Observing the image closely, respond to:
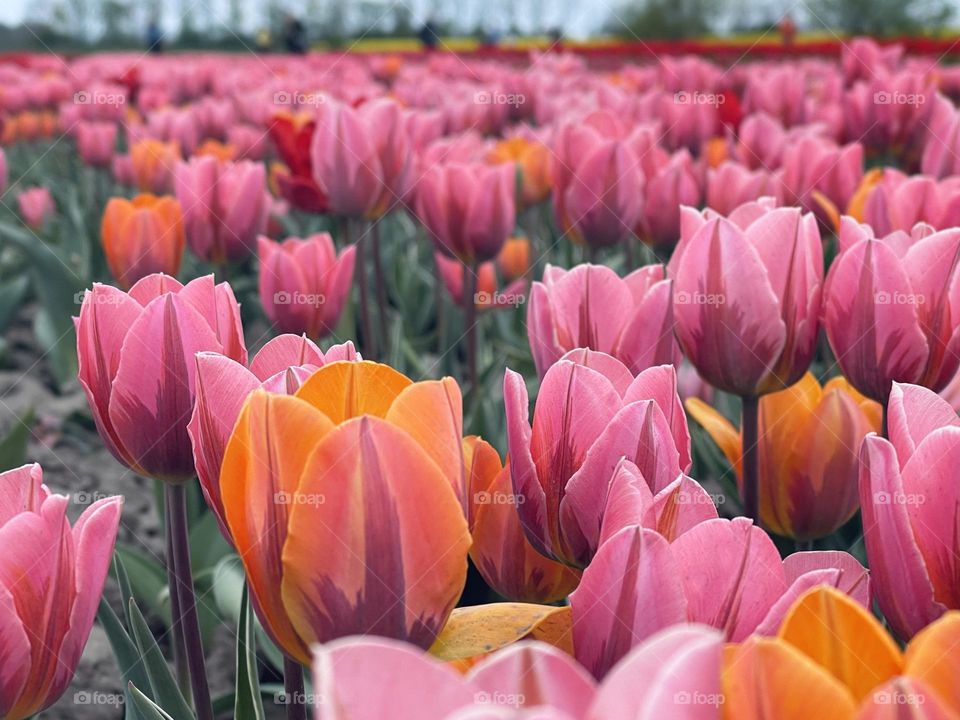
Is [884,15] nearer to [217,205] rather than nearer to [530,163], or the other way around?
[530,163]

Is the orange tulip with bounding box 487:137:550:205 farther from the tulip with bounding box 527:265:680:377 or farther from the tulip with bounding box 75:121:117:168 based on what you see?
the tulip with bounding box 75:121:117:168

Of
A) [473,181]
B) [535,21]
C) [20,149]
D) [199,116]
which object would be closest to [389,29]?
[535,21]

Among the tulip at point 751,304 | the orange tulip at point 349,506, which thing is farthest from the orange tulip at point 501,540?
the tulip at point 751,304

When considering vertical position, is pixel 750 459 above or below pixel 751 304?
below

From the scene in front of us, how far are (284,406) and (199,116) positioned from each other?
3559 mm

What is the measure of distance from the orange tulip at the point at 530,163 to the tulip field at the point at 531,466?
37cm

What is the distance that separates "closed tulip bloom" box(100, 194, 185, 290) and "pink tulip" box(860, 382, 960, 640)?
1720 mm

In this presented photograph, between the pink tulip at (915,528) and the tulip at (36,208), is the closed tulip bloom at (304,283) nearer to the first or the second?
the pink tulip at (915,528)

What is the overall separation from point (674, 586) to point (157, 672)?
565mm

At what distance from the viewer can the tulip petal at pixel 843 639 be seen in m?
0.48

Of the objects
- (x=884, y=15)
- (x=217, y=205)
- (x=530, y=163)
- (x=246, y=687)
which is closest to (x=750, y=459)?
(x=246, y=687)

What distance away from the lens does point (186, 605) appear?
978 mm

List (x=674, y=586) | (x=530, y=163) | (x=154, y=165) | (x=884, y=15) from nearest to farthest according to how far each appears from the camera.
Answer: (x=674, y=586), (x=530, y=163), (x=154, y=165), (x=884, y=15)

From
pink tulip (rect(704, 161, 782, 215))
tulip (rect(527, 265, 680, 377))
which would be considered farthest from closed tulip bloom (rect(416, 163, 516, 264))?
tulip (rect(527, 265, 680, 377))
